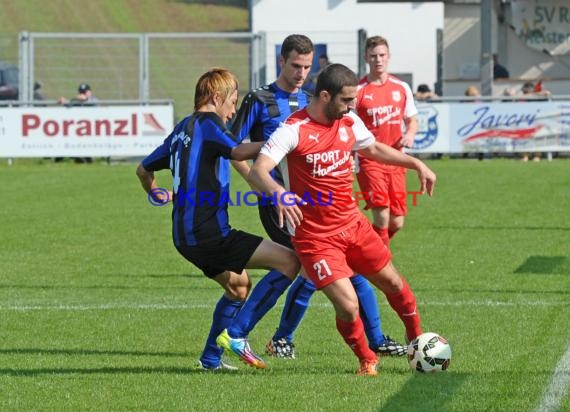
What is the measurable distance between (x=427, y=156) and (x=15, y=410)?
64.5 feet

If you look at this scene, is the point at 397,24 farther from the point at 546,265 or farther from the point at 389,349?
the point at 389,349

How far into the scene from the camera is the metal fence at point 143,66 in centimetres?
2653

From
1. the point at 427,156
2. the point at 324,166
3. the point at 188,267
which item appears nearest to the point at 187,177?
the point at 324,166

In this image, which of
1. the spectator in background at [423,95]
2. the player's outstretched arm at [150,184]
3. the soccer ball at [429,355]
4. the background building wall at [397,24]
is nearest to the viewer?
the soccer ball at [429,355]

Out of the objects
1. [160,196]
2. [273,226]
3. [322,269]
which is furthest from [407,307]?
[160,196]

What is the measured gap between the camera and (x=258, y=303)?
7.87 metres

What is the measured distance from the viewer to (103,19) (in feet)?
188

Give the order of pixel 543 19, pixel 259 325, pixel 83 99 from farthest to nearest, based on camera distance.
Result: 1. pixel 543 19
2. pixel 83 99
3. pixel 259 325

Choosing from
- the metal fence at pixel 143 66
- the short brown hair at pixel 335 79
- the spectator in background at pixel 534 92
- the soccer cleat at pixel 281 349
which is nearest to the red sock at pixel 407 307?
the soccer cleat at pixel 281 349

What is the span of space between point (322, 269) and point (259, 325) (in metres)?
2.46

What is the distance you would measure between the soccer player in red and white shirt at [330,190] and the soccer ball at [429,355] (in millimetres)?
240

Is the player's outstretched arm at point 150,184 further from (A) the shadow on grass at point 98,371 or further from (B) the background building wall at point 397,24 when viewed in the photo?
(B) the background building wall at point 397,24

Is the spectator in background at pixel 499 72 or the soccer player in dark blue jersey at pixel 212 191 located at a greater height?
the spectator in background at pixel 499 72

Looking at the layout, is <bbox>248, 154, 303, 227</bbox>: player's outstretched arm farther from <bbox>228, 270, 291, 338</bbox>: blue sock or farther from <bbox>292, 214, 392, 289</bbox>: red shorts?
<bbox>228, 270, 291, 338</bbox>: blue sock
